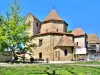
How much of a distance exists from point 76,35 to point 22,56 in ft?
75.7

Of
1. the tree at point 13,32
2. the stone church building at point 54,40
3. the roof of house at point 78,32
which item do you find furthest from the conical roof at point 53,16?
the tree at point 13,32

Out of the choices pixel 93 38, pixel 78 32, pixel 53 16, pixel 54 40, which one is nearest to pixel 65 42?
pixel 54 40

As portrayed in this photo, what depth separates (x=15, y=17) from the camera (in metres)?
40.1

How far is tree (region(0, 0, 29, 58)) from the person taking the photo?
3828 centimetres

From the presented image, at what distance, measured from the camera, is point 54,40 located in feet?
185

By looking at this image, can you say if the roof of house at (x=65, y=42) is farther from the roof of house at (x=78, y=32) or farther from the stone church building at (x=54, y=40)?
the roof of house at (x=78, y=32)

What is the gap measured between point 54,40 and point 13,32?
19.9 meters

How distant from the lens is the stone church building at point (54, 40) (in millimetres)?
53750

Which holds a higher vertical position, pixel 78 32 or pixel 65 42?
pixel 78 32

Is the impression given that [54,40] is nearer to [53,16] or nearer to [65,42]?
[65,42]

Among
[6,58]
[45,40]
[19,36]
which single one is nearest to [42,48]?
[45,40]

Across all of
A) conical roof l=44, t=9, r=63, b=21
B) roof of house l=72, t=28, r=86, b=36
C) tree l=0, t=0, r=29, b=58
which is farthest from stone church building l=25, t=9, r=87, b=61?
tree l=0, t=0, r=29, b=58

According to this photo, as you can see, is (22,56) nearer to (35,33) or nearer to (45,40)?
(45,40)

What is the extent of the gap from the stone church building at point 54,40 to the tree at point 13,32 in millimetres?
12231
